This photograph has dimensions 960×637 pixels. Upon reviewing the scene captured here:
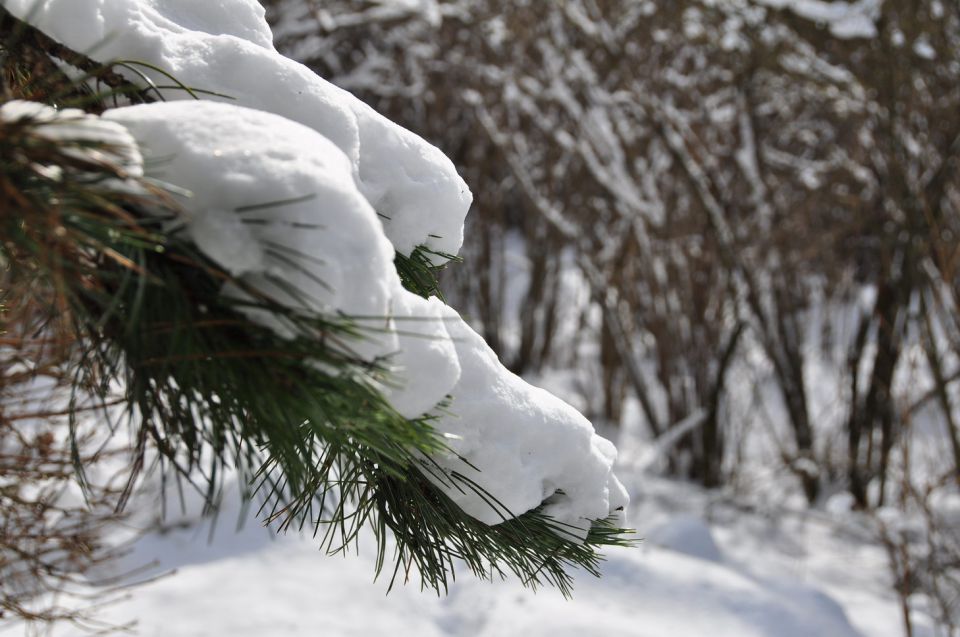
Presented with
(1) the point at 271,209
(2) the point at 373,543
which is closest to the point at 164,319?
(1) the point at 271,209

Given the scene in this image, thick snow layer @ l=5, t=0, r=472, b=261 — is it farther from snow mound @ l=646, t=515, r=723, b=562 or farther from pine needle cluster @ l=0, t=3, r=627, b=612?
snow mound @ l=646, t=515, r=723, b=562

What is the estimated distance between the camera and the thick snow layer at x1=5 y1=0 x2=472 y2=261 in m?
0.87

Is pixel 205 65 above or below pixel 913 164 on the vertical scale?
below

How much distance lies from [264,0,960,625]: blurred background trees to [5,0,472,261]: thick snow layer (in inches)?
89.3

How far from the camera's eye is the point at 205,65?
2.97 feet

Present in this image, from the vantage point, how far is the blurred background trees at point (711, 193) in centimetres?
426

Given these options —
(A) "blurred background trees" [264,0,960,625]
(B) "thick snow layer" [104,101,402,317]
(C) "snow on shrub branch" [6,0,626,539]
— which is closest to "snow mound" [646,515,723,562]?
(A) "blurred background trees" [264,0,960,625]

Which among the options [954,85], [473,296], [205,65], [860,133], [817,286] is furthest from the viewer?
[817,286]

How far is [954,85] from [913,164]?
1.55 feet

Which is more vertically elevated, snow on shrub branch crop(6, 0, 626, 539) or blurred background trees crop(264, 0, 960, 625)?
blurred background trees crop(264, 0, 960, 625)

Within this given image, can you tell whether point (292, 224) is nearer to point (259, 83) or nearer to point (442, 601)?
point (259, 83)

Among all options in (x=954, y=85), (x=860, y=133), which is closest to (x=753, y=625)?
(x=954, y=85)

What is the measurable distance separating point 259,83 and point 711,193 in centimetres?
454

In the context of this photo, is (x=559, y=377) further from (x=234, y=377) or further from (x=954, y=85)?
(x=234, y=377)
